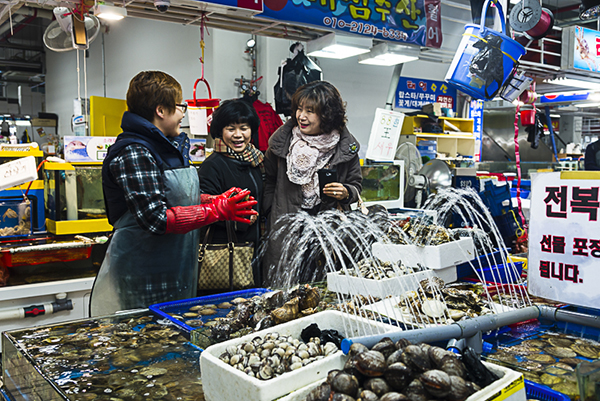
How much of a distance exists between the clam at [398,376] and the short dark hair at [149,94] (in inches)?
59.3

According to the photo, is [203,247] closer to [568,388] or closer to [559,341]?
[559,341]

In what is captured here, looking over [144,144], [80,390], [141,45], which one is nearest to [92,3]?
[144,144]

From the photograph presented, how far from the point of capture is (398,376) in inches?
32.9

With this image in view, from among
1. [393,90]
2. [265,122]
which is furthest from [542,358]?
[393,90]

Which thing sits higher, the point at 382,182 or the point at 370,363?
the point at 382,182

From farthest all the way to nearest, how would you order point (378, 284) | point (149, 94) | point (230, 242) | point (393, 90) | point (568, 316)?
1. point (393, 90)
2. point (230, 242)
3. point (149, 94)
4. point (378, 284)
5. point (568, 316)

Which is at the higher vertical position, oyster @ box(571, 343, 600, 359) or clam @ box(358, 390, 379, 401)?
clam @ box(358, 390, 379, 401)

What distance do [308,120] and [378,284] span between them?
1174mm

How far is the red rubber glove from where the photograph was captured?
5.93 feet

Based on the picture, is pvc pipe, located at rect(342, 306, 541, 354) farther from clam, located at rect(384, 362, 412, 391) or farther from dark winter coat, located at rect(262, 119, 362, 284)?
dark winter coat, located at rect(262, 119, 362, 284)

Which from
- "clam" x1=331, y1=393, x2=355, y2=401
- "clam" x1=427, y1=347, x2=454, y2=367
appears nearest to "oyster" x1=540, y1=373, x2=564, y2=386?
"clam" x1=427, y1=347, x2=454, y2=367

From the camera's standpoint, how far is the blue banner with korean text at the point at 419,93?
27.4 ft

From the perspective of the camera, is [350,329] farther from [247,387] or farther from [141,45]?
[141,45]

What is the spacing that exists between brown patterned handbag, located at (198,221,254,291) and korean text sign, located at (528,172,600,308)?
4.51ft
